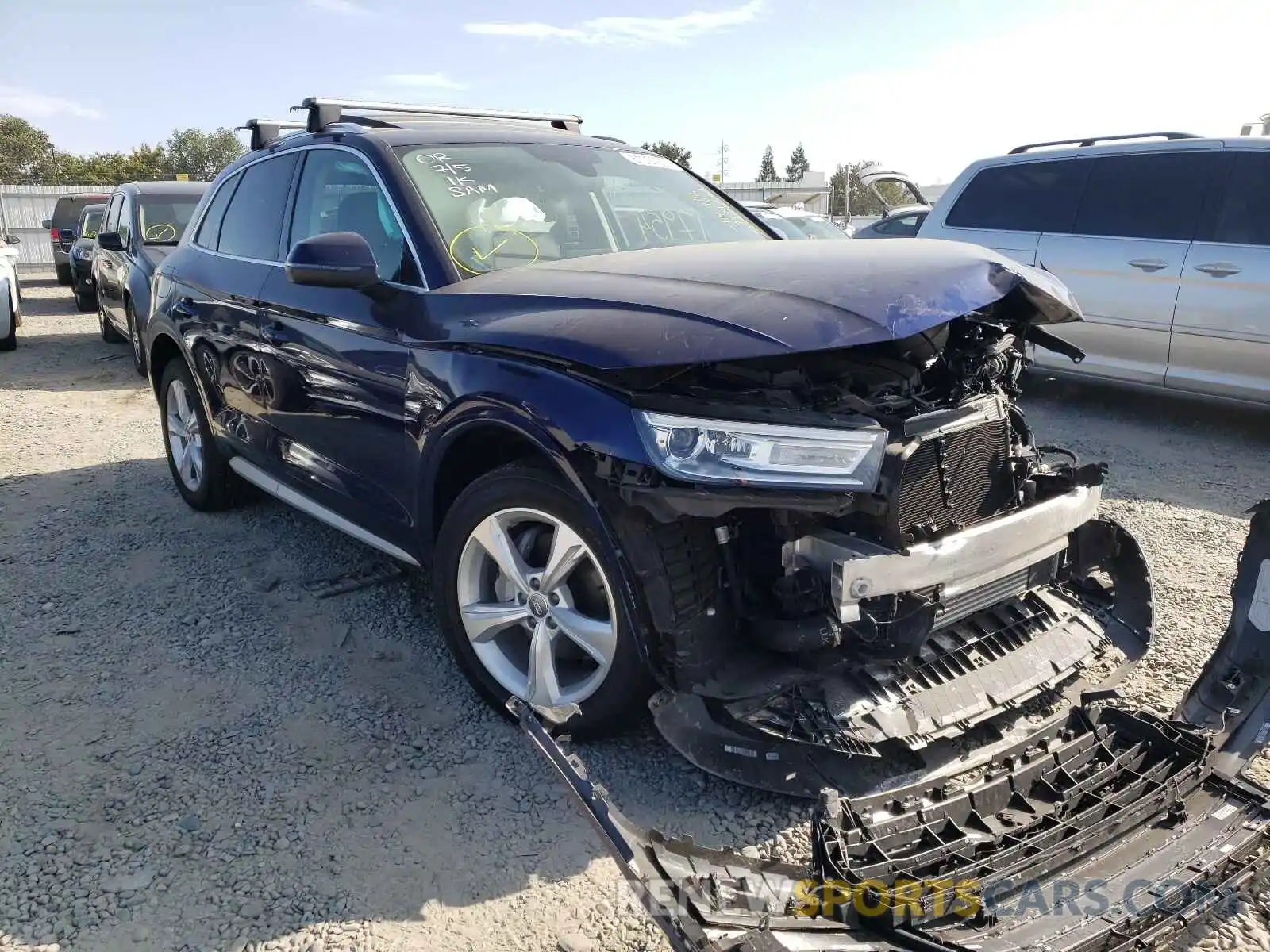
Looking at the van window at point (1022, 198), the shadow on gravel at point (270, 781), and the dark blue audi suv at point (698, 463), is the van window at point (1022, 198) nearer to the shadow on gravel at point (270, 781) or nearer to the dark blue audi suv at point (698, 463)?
the dark blue audi suv at point (698, 463)

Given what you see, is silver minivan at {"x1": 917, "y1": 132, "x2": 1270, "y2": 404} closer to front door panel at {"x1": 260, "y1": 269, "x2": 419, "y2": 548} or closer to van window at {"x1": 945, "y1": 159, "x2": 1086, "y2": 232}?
van window at {"x1": 945, "y1": 159, "x2": 1086, "y2": 232}

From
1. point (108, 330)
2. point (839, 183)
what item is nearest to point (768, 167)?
point (839, 183)

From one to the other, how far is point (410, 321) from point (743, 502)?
4.80 ft

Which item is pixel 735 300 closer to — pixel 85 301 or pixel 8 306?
pixel 8 306

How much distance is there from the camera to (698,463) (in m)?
2.29

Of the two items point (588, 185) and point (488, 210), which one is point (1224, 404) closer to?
point (588, 185)

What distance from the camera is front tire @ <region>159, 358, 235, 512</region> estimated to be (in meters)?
5.09

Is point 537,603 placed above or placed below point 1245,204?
below

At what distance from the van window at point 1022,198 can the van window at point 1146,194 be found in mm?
122

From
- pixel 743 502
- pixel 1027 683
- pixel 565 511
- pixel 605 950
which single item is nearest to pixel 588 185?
pixel 565 511

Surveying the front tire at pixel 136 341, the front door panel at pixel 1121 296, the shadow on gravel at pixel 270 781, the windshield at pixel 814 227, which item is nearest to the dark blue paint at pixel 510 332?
the shadow on gravel at pixel 270 781

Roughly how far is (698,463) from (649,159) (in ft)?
8.15

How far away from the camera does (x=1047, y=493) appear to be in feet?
9.81

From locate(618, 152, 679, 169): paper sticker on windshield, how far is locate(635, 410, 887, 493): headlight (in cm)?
227
